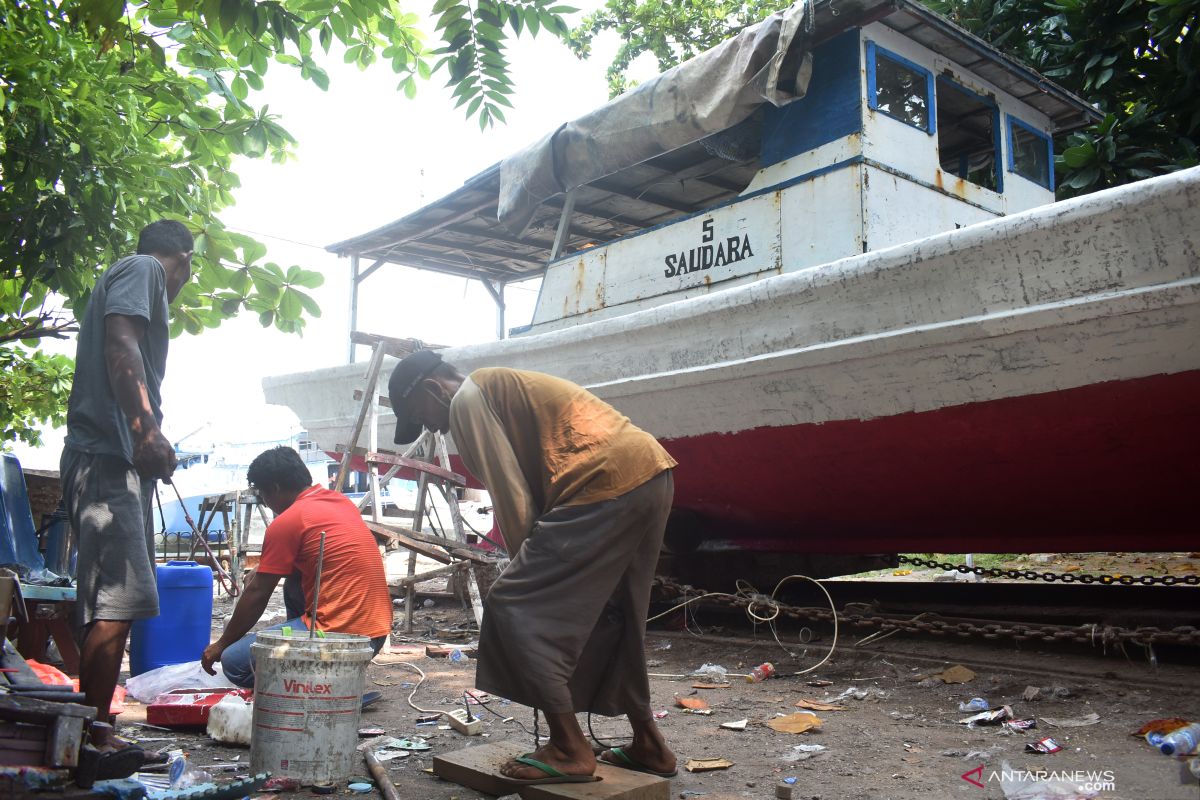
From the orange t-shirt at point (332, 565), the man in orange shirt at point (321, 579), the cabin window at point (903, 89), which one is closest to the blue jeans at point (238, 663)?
the man in orange shirt at point (321, 579)

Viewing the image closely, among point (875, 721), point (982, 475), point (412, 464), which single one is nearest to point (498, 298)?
point (412, 464)

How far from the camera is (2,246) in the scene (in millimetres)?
3545

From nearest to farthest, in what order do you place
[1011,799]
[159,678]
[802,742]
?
1. [1011,799]
2. [802,742]
3. [159,678]

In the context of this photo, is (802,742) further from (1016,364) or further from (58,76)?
(58,76)

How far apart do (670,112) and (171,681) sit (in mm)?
3896

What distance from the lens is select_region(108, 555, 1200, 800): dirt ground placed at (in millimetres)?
2369

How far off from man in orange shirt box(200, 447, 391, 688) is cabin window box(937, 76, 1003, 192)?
3946mm

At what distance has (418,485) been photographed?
237 inches

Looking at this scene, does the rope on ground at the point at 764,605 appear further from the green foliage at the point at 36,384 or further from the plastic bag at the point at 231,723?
the green foliage at the point at 36,384

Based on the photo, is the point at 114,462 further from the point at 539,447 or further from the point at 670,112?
the point at 670,112

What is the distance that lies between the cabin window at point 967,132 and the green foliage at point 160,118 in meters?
3.47

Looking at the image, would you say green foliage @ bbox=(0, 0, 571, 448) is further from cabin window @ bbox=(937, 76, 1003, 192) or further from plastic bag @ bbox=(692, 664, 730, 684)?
cabin window @ bbox=(937, 76, 1003, 192)

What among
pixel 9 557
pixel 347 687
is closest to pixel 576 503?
pixel 347 687

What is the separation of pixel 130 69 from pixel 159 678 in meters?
2.71
